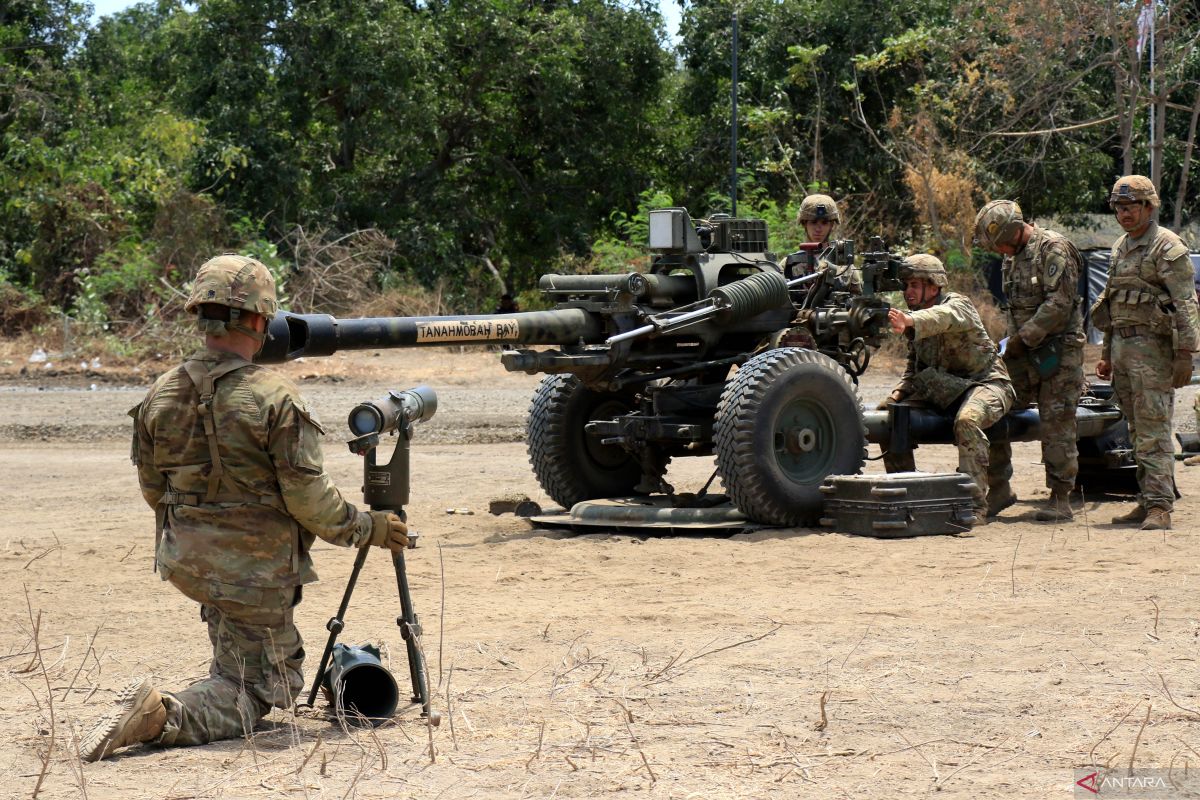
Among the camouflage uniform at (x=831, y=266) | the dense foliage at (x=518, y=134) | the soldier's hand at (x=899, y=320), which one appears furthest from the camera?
the dense foliage at (x=518, y=134)

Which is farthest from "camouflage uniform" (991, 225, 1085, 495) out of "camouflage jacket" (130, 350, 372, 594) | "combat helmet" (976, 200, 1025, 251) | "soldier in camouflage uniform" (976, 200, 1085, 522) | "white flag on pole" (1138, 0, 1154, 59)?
"white flag on pole" (1138, 0, 1154, 59)

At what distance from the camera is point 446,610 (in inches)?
290

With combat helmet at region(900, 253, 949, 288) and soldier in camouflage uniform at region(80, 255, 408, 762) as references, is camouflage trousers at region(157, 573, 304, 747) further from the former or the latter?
combat helmet at region(900, 253, 949, 288)

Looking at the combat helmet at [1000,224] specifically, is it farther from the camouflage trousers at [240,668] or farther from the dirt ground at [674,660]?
the camouflage trousers at [240,668]

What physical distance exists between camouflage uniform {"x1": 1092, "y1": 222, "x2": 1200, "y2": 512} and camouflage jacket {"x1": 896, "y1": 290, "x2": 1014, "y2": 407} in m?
0.80

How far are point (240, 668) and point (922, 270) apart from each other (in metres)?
6.13

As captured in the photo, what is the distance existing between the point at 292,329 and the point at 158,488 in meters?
2.35

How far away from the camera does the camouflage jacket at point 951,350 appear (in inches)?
386

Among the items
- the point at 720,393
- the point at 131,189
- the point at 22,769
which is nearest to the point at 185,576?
the point at 22,769

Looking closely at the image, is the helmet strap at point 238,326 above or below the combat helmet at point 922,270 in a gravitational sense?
below

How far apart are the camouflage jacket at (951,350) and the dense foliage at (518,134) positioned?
38.0 feet

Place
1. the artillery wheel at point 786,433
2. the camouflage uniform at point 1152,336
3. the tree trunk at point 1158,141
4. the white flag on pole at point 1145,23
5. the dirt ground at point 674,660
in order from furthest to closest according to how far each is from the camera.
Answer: the white flag on pole at point 1145,23 < the tree trunk at point 1158,141 < the camouflage uniform at point 1152,336 < the artillery wheel at point 786,433 < the dirt ground at point 674,660

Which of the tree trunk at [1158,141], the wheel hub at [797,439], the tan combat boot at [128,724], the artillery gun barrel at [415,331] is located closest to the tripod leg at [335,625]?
the tan combat boot at [128,724]

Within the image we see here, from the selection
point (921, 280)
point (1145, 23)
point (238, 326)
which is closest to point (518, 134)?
point (1145, 23)
